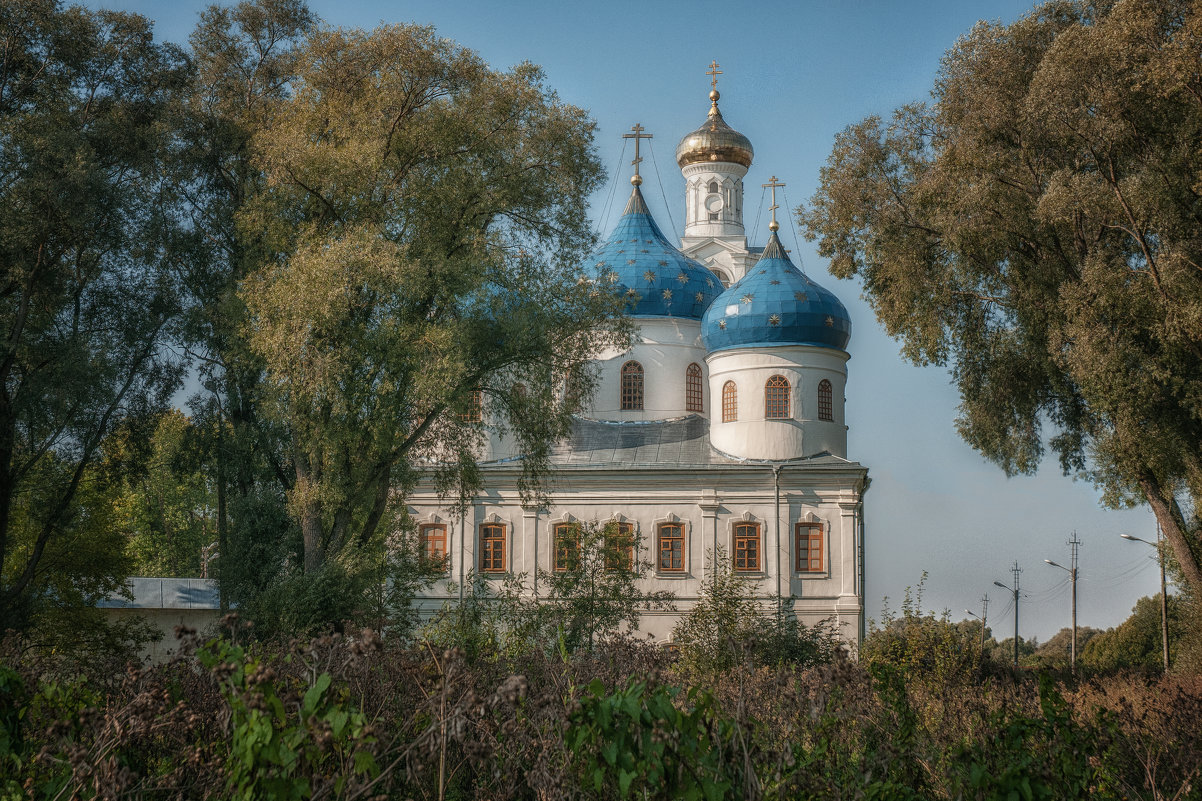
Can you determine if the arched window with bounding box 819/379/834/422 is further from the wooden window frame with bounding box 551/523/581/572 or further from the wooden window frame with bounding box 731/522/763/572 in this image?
the wooden window frame with bounding box 551/523/581/572

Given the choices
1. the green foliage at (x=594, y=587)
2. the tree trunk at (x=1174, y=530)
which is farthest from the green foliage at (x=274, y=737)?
the green foliage at (x=594, y=587)

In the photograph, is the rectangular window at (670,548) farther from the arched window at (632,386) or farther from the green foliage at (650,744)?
the green foliage at (650,744)

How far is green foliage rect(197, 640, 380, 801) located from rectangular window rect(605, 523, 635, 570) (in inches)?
684

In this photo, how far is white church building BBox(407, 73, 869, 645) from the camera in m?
A: 25.7

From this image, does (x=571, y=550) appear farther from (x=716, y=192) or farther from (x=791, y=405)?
(x=716, y=192)

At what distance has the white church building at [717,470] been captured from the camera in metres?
25.7

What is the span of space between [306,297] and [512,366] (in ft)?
10.1

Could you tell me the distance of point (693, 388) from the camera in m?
30.0

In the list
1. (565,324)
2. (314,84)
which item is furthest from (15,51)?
(565,324)

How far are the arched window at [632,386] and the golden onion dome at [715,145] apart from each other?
8878mm

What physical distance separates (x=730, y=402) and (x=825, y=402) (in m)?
2.15

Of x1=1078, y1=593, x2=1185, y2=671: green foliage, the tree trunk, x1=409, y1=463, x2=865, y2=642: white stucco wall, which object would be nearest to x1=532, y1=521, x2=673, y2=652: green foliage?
x1=409, y1=463, x2=865, y2=642: white stucco wall

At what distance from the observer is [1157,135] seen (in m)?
14.6

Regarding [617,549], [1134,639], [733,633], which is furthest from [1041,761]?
[1134,639]
